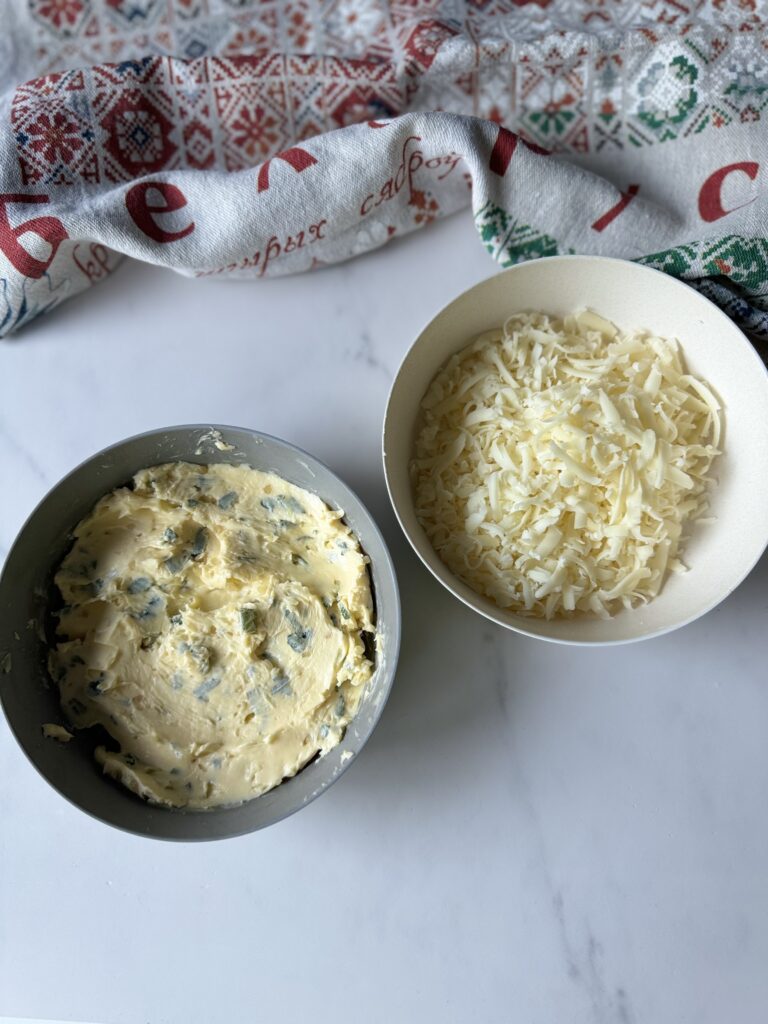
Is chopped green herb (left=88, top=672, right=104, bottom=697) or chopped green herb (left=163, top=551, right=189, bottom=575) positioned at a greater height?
chopped green herb (left=163, top=551, right=189, bottom=575)

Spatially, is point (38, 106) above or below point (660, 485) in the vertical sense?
above

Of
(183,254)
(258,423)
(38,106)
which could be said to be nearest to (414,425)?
(258,423)

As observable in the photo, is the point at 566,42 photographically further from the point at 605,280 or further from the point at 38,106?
the point at 38,106

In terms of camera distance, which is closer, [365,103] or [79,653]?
[79,653]

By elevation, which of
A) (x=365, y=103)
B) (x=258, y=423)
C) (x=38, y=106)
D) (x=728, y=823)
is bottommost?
(x=728, y=823)

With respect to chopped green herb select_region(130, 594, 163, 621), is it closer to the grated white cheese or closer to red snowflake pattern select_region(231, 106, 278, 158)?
the grated white cheese

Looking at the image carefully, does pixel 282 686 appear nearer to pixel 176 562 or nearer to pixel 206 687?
pixel 206 687

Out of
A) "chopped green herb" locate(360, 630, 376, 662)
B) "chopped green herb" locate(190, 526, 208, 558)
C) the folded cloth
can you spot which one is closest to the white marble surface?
"chopped green herb" locate(360, 630, 376, 662)
